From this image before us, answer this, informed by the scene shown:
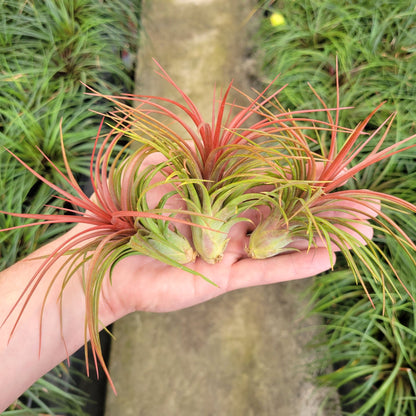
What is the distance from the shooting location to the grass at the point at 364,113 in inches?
34.4

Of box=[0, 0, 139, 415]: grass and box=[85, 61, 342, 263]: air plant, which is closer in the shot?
box=[85, 61, 342, 263]: air plant

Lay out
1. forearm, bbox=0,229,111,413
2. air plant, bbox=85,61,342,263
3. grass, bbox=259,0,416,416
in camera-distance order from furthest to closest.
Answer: grass, bbox=259,0,416,416 < forearm, bbox=0,229,111,413 < air plant, bbox=85,61,342,263

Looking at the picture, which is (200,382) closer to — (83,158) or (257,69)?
(83,158)

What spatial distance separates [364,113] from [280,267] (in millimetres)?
614

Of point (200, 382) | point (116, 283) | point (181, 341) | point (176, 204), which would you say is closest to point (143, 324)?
point (181, 341)

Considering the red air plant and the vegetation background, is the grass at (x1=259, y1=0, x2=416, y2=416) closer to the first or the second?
the vegetation background

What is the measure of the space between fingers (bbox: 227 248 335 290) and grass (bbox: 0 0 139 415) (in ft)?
1.66

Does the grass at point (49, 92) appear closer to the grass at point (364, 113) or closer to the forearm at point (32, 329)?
the forearm at point (32, 329)

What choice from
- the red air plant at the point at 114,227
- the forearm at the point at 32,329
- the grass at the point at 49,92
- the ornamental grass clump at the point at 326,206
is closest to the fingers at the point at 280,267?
the ornamental grass clump at the point at 326,206

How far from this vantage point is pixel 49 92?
110cm

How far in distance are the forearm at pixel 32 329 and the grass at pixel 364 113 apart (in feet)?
2.09

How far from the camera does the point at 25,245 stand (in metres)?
0.93

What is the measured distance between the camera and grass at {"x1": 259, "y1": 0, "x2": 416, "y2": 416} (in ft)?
2.87

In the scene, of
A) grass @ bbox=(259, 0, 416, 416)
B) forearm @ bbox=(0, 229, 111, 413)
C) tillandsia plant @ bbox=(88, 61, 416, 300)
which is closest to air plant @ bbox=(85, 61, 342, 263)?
tillandsia plant @ bbox=(88, 61, 416, 300)
